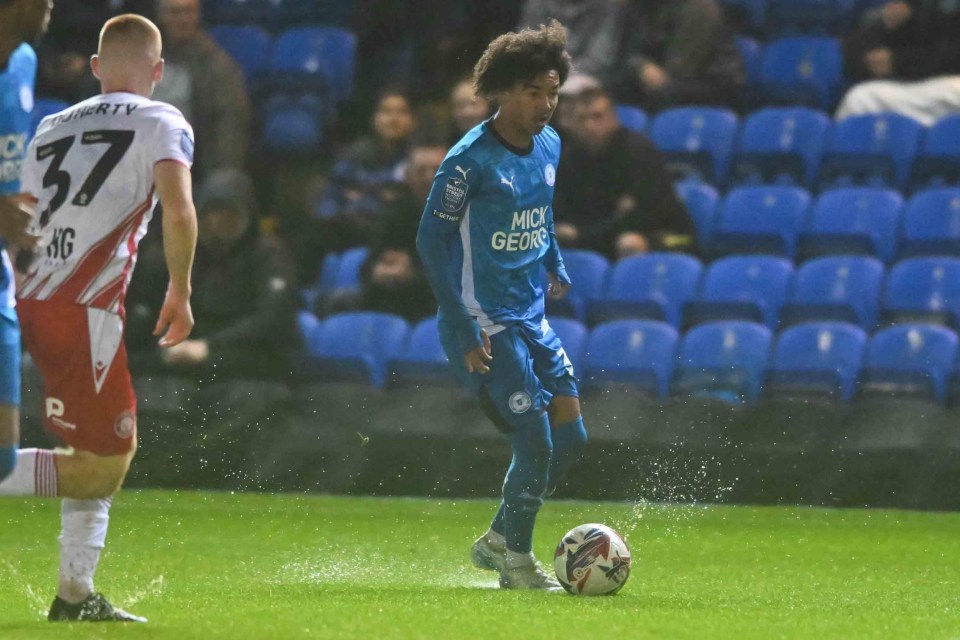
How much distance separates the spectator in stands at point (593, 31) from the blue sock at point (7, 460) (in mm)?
8819

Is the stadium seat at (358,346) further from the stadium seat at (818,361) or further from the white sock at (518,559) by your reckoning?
the white sock at (518,559)

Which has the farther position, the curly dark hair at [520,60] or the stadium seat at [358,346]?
the stadium seat at [358,346]

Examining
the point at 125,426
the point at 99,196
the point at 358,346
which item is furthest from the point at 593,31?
the point at 125,426

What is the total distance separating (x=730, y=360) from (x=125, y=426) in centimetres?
595

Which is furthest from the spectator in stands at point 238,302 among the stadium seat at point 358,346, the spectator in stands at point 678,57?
the spectator in stands at point 678,57

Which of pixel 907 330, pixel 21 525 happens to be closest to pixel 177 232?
pixel 21 525

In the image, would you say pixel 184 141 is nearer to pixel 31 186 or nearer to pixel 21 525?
pixel 31 186

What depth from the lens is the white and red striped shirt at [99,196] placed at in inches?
199

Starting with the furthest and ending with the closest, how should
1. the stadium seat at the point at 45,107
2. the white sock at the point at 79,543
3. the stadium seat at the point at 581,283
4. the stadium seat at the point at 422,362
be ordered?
the stadium seat at the point at 45,107
the stadium seat at the point at 581,283
the stadium seat at the point at 422,362
the white sock at the point at 79,543

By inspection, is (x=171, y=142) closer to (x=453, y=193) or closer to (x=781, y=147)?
(x=453, y=193)

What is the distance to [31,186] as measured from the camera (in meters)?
5.20

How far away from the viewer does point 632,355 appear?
10672 millimetres

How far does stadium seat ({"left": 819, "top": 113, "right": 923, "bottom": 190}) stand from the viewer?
473 inches

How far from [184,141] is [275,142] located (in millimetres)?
8874
